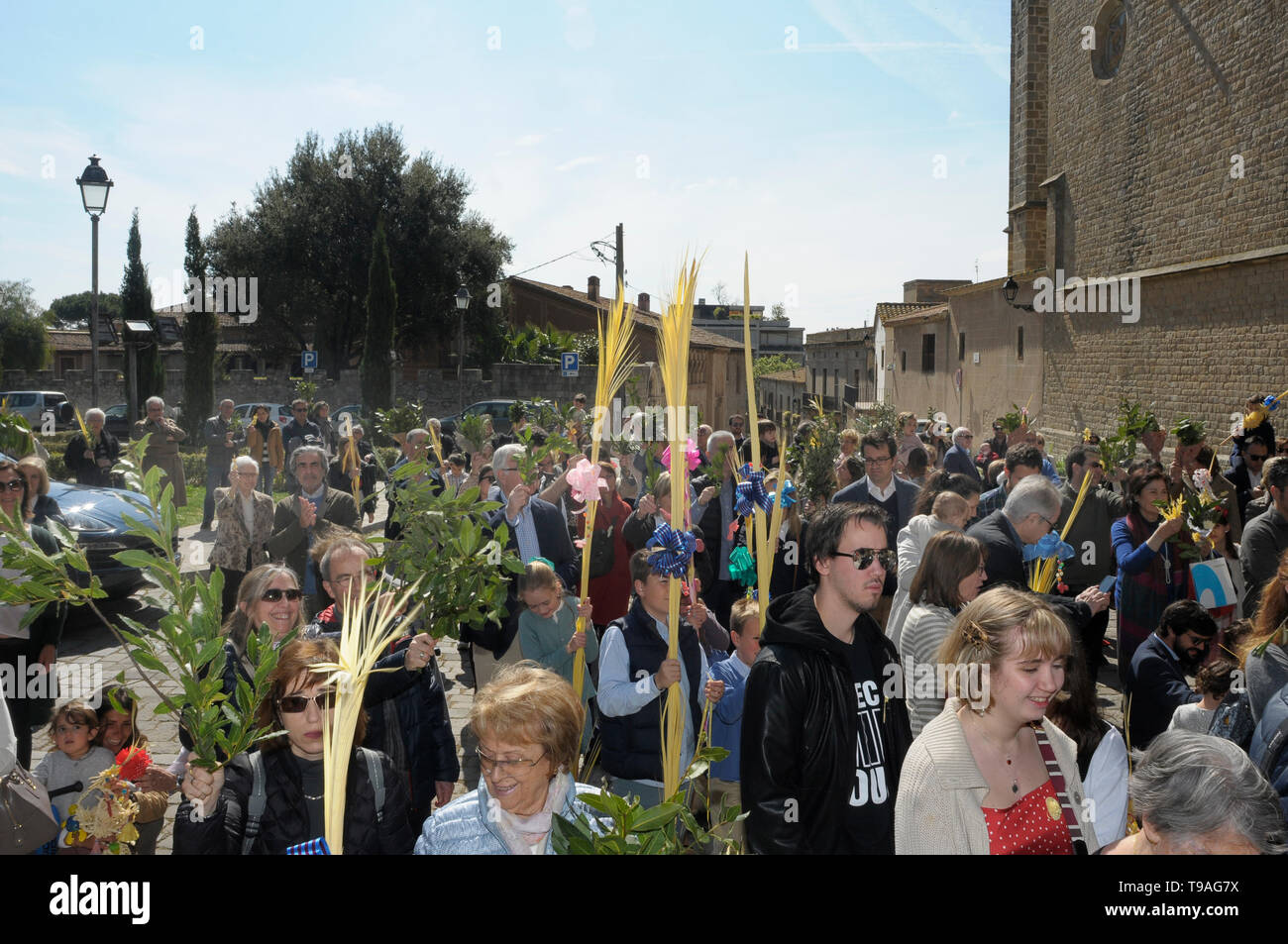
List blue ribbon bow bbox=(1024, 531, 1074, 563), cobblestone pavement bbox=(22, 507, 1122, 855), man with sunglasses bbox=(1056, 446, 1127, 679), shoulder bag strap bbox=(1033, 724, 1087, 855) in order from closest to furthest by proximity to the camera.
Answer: shoulder bag strap bbox=(1033, 724, 1087, 855) < blue ribbon bow bbox=(1024, 531, 1074, 563) < cobblestone pavement bbox=(22, 507, 1122, 855) < man with sunglasses bbox=(1056, 446, 1127, 679)

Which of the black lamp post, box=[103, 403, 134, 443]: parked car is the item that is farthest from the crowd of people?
box=[103, 403, 134, 443]: parked car

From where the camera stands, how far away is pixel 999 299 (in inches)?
1108

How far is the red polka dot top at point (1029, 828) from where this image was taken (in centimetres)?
253

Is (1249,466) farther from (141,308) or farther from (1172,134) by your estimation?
(141,308)

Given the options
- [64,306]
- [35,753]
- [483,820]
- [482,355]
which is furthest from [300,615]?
[64,306]

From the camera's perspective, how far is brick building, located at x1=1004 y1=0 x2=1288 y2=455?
54.3 feet

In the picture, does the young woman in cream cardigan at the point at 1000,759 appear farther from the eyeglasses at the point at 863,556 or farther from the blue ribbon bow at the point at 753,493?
the blue ribbon bow at the point at 753,493

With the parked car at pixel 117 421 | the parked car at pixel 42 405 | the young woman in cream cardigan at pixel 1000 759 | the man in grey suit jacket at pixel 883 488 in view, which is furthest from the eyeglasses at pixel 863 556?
the parked car at pixel 42 405

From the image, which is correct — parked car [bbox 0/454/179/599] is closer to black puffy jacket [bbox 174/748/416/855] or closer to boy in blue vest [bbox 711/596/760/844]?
boy in blue vest [bbox 711/596/760/844]

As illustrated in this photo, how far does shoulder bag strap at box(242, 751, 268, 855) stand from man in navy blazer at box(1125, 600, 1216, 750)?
364 centimetres

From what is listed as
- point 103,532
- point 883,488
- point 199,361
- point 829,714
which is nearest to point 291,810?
point 829,714

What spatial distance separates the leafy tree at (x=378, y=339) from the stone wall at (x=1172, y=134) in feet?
61.5

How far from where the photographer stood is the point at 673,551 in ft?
12.3

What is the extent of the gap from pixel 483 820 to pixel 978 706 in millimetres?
1269
